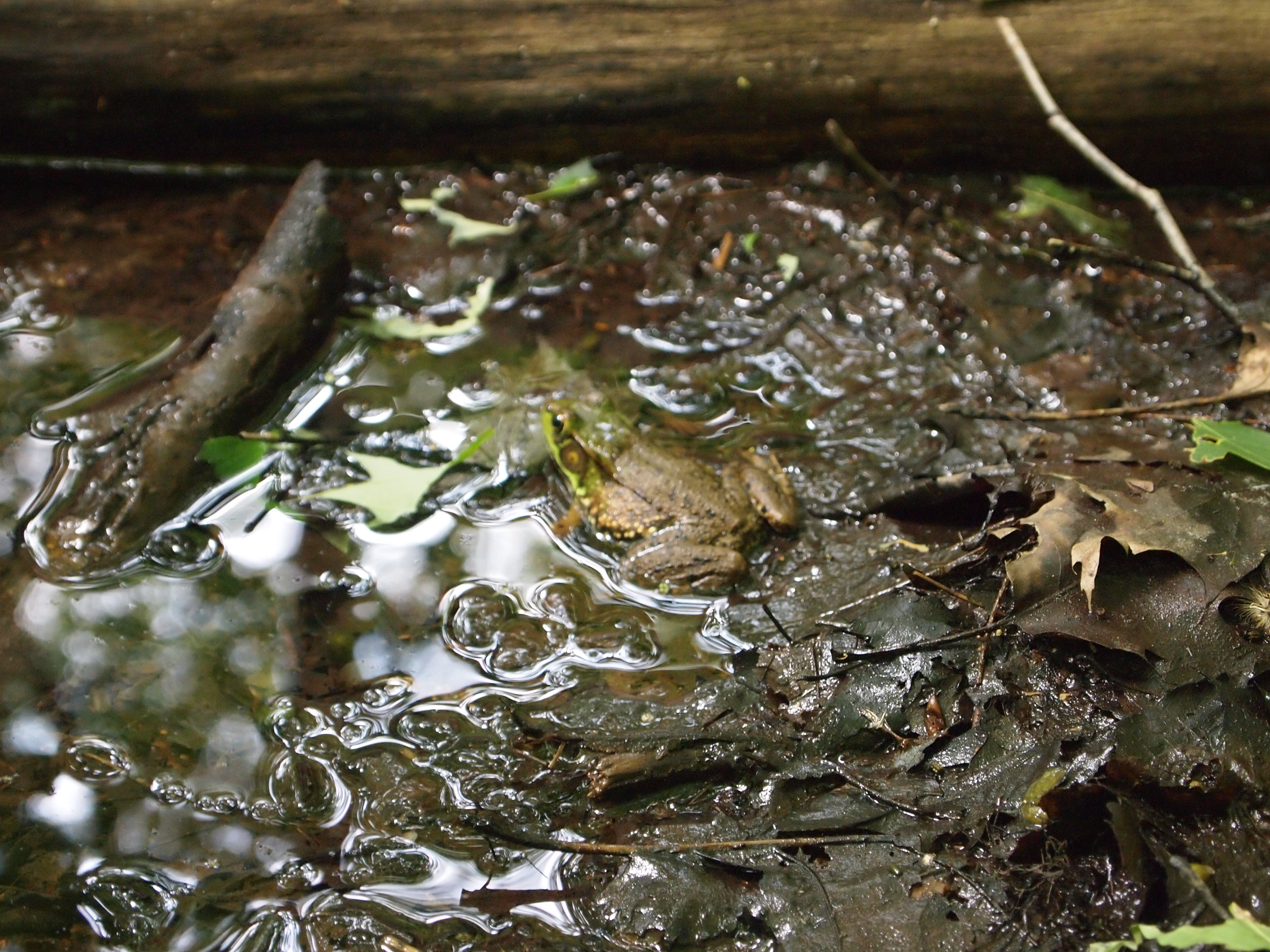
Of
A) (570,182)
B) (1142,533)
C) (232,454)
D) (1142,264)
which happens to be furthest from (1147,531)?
(570,182)

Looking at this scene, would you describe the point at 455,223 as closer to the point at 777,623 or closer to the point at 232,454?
the point at 232,454

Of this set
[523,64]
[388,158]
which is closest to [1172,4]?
[523,64]

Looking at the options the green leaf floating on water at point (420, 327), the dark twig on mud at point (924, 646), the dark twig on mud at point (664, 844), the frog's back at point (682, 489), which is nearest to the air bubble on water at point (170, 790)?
the dark twig on mud at point (664, 844)

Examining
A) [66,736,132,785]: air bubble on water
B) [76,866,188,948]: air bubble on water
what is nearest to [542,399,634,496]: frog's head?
[66,736,132,785]: air bubble on water

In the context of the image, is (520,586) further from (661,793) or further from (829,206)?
(829,206)

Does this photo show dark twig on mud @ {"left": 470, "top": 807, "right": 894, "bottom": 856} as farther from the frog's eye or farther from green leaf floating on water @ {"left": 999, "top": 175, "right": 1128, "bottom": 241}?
green leaf floating on water @ {"left": 999, "top": 175, "right": 1128, "bottom": 241}

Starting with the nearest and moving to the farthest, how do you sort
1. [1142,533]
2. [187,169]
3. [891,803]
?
1. [891,803]
2. [1142,533]
3. [187,169]

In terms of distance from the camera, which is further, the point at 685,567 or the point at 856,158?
the point at 856,158
